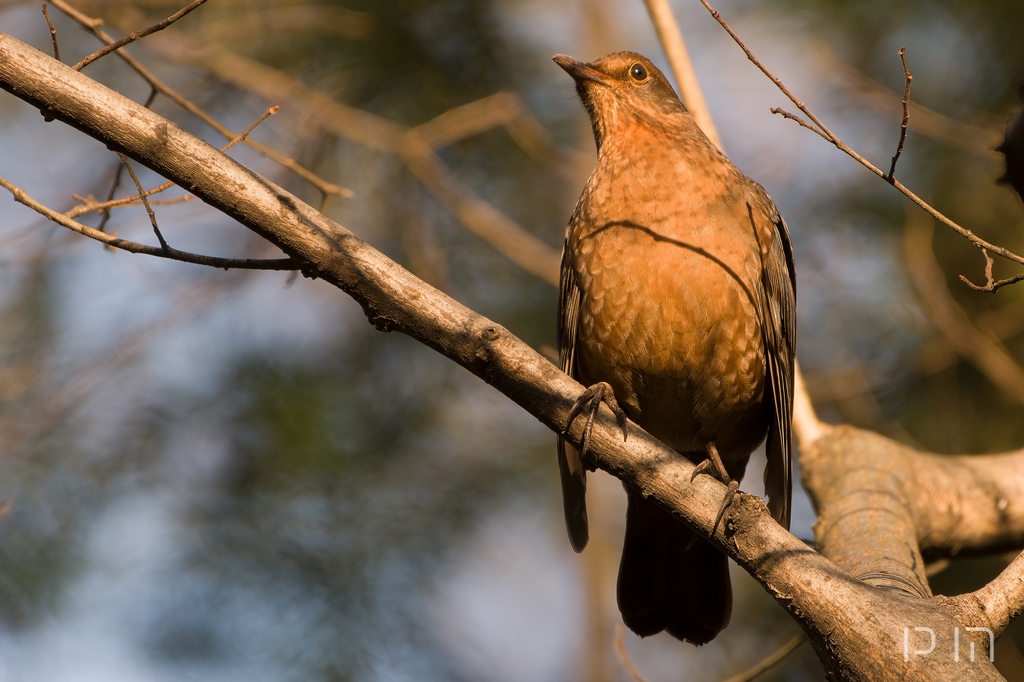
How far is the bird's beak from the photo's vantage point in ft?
14.4

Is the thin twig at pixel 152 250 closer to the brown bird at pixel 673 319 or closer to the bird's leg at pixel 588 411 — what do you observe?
the bird's leg at pixel 588 411

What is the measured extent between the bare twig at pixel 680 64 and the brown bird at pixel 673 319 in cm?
38

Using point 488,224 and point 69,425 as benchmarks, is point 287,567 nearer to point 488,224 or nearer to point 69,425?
point 69,425

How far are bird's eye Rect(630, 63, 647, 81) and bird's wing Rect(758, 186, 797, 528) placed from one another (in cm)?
80

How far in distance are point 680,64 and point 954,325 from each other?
80.7 inches

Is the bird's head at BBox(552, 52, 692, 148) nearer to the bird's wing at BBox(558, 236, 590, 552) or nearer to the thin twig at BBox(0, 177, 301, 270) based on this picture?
the bird's wing at BBox(558, 236, 590, 552)

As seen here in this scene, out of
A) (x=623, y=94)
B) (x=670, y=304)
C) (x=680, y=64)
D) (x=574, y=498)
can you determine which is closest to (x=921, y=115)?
(x=680, y=64)

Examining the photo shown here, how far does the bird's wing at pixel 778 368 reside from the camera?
3.91 m

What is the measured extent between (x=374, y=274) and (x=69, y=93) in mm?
921

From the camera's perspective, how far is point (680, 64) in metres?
4.84

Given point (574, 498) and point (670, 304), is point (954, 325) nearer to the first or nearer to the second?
point (670, 304)

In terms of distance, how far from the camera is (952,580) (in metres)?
5.15

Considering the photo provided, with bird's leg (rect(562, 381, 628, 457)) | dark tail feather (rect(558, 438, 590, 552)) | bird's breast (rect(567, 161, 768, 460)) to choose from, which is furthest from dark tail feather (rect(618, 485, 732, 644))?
bird's leg (rect(562, 381, 628, 457))

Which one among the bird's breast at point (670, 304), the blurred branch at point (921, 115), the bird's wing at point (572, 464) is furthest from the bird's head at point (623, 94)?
the blurred branch at point (921, 115)
